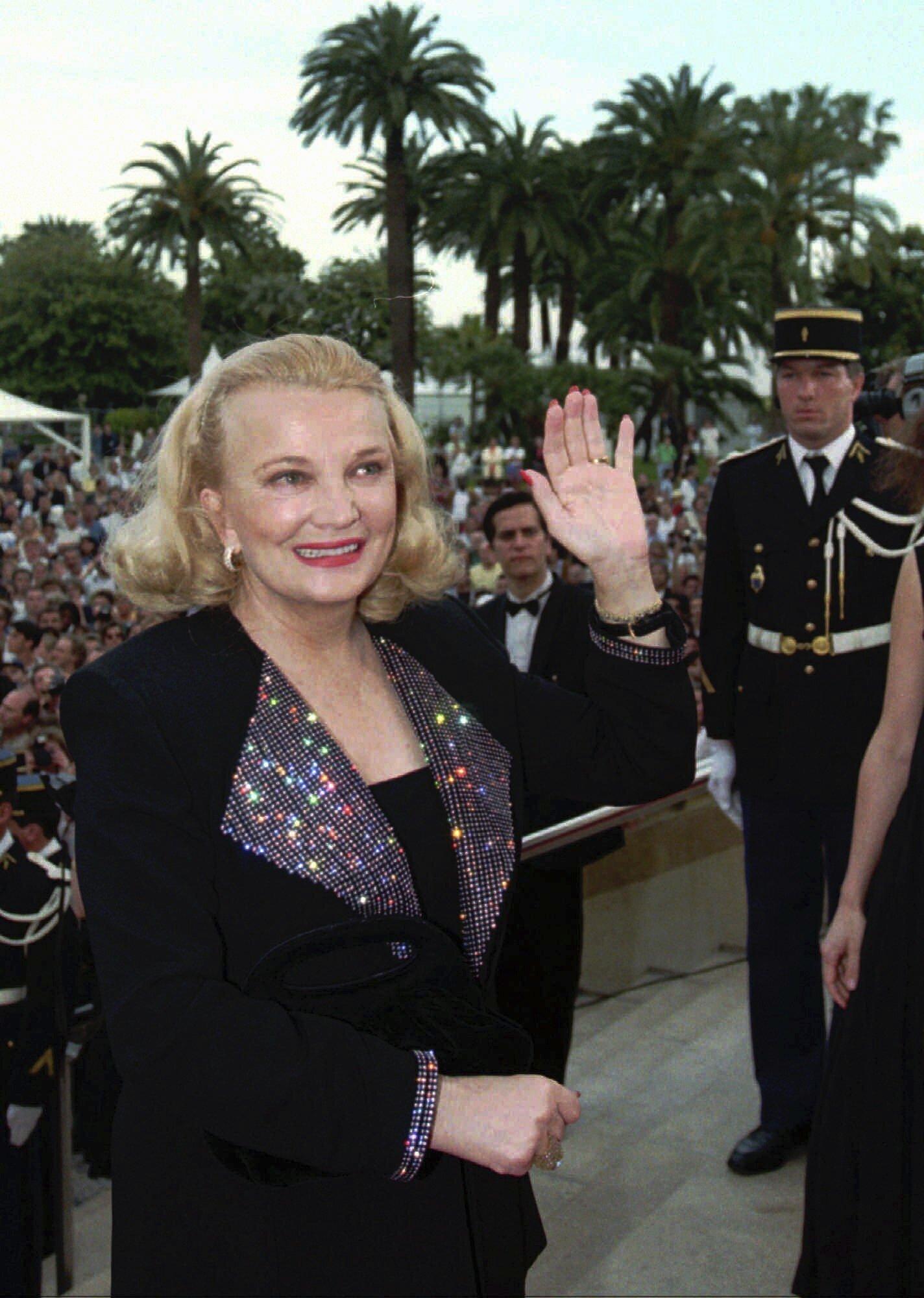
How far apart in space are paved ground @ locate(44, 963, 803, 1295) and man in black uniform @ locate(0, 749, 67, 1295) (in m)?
0.23

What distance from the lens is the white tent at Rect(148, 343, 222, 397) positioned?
1.85 m

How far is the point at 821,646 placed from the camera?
3633 millimetres

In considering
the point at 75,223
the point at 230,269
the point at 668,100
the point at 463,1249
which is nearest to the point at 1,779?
the point at 463,1249

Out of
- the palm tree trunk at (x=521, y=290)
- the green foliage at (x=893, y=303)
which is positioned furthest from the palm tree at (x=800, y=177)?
the green foliage at (x=893, y=303)

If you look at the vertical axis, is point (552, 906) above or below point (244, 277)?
below

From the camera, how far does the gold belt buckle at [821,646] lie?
363 cm

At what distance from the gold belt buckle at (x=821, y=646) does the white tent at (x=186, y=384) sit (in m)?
1.99

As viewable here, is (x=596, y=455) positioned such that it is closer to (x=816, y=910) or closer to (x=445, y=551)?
(x=445, y=551)

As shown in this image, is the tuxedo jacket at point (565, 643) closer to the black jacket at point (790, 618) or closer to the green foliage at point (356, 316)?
the black jacket at point (790, 618)

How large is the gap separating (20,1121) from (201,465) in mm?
2549

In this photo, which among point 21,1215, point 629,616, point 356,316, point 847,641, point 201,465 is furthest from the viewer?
point 21,1215

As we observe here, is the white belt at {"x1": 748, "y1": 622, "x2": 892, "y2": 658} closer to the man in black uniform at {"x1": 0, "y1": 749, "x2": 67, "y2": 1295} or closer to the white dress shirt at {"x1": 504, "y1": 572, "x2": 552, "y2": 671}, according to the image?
the white dress shirt at {"x1": 504, "y1": 572, "x2": 552, "y2": 671}

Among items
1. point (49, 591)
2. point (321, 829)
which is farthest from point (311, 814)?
point (49, 591)

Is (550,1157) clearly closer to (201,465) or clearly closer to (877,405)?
(201,465)
